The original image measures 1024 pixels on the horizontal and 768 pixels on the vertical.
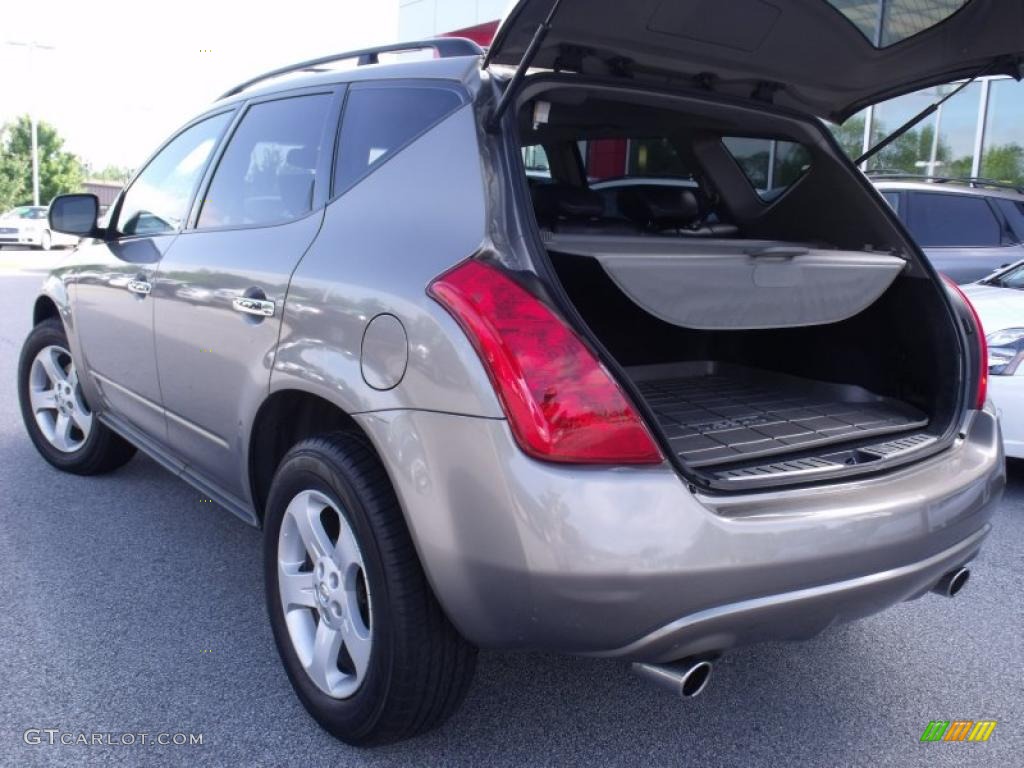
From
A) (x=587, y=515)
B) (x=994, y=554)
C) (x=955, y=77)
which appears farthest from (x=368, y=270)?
(x=994, y=554)

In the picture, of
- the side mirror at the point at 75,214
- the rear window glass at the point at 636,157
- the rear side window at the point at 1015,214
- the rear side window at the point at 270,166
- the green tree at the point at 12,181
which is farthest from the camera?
the green tree at the point at 12,181

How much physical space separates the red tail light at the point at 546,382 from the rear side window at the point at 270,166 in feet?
3.30

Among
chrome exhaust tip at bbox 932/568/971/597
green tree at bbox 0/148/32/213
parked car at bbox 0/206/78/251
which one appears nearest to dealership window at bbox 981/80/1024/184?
chrome exhaust tip at bbox 932/568/971/597

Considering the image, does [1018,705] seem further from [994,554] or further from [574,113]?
[574,113]

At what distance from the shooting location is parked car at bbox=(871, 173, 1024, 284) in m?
7.69

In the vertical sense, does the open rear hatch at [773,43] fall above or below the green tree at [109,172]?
above

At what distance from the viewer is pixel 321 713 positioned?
2.40 m

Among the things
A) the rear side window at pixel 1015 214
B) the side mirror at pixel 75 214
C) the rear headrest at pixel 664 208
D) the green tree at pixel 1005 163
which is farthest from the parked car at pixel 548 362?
the green tree at pixel 1005 163

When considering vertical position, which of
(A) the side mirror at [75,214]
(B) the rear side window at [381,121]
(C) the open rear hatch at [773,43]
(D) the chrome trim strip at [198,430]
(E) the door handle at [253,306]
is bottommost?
(D) the chrome trim strip at [198,430]

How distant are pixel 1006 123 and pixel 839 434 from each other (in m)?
11.3

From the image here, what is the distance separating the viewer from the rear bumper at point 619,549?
1.85 m

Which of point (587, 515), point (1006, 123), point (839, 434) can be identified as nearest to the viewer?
point (587, 515)

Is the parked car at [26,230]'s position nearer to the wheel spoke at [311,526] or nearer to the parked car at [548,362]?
the parked car at [548,362]

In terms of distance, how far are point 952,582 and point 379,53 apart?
2.28 metres
